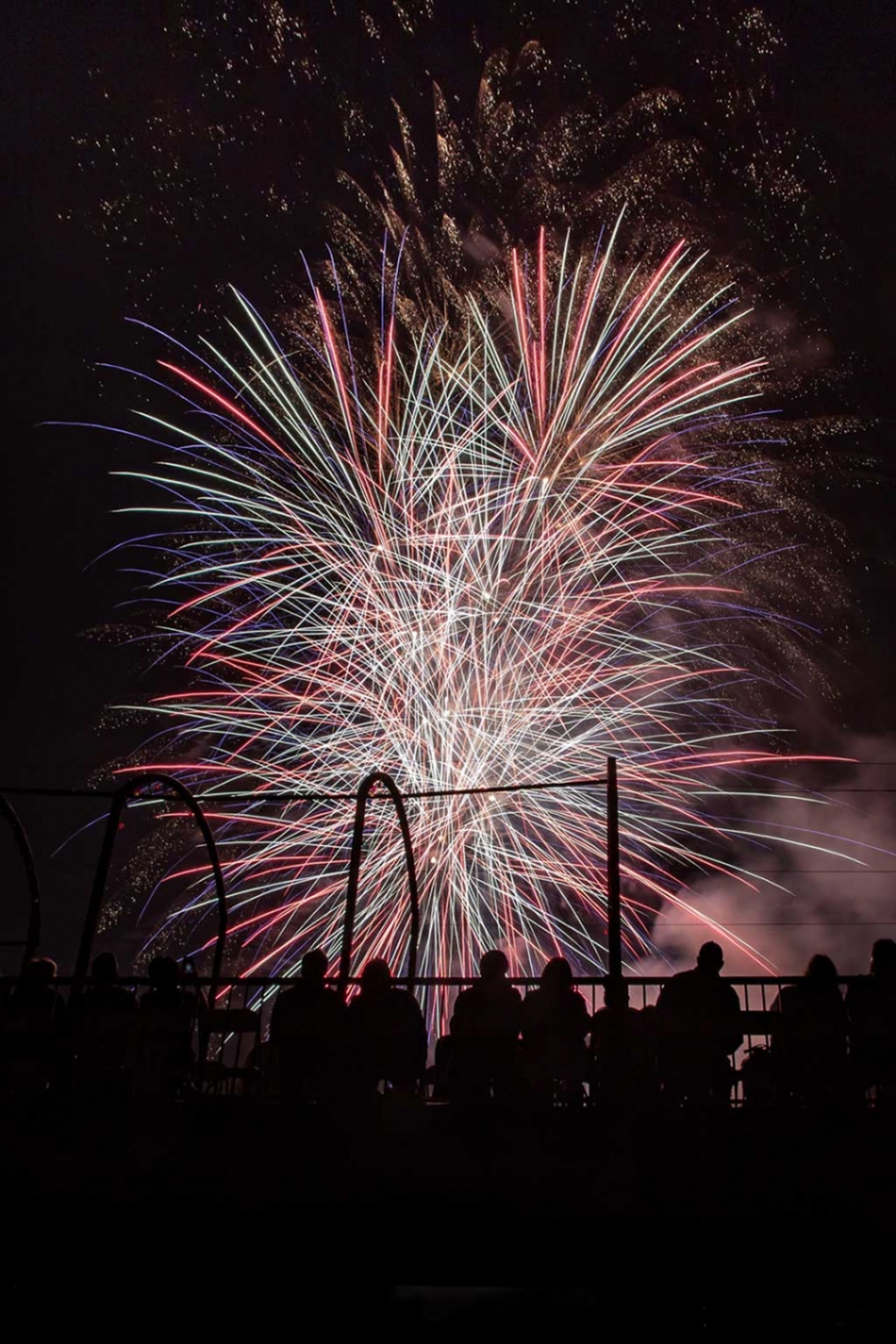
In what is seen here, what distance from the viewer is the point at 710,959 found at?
347 inches

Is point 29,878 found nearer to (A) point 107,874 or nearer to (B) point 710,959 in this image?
(A) point 107,874

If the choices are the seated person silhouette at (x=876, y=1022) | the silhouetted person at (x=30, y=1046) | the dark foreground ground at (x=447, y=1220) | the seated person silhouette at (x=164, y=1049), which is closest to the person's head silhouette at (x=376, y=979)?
the dark foreground ground at (x=447, y=1220)

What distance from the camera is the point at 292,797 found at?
12.3 metres

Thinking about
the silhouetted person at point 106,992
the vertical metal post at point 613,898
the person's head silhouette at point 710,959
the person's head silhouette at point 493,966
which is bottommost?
the silhouetted person at point 106,992

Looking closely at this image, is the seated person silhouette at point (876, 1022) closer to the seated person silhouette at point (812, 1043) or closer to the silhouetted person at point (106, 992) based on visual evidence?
the seated person silhouette at point (812, 1043)

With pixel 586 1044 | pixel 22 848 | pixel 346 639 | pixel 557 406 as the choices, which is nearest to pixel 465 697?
pixel 346 639

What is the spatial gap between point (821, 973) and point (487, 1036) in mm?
2397

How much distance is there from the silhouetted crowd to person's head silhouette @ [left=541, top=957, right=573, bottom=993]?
1cm

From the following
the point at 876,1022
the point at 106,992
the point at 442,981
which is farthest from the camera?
the point at 442,981

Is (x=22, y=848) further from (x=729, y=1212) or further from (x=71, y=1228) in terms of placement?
(x=729, y=1212)

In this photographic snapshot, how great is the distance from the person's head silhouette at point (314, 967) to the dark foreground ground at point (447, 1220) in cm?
97

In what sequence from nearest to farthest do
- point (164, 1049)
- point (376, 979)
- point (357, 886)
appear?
point (164, 1049) → point (376, 979) → point (357, 886)

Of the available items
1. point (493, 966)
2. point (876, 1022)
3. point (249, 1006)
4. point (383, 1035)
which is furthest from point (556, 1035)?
point (249, 1006)

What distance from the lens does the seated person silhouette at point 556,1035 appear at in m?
8.36
